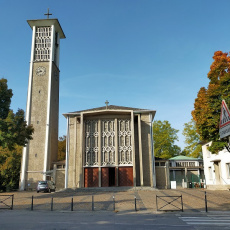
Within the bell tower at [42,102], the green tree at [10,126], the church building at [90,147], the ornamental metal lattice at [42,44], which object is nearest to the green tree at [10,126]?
the green tree at [10,126]

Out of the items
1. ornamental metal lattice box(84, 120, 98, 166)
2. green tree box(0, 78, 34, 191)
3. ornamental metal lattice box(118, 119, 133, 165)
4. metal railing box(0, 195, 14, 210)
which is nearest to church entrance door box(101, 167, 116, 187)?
ornamental metal lattice box(84, 120, 98, 166)

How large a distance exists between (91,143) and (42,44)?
2157cm

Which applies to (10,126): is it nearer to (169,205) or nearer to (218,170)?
(169,205)

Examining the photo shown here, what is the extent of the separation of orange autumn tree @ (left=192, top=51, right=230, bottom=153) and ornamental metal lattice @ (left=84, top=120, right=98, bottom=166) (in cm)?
1981

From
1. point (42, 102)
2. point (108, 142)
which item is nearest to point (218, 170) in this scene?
point (108, 142)

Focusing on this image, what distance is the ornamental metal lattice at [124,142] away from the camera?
113ft

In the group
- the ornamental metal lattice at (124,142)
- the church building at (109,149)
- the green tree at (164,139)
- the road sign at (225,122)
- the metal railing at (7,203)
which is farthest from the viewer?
the green tree at (164,139)

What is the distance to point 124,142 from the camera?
34875 mm

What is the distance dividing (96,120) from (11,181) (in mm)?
17423

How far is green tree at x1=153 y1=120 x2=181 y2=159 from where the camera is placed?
52.6 metres

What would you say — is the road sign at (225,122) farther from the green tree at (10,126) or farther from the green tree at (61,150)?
the green tree at (61,150)

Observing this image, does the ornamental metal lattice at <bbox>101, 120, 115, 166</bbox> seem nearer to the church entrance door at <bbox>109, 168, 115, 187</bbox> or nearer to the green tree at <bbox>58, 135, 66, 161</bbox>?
the church entrance door at <bbox>109, 168, 115, 187</bbox>

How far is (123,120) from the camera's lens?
36.0 metres

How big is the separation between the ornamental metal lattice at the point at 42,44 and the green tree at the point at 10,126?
63.1 feet
